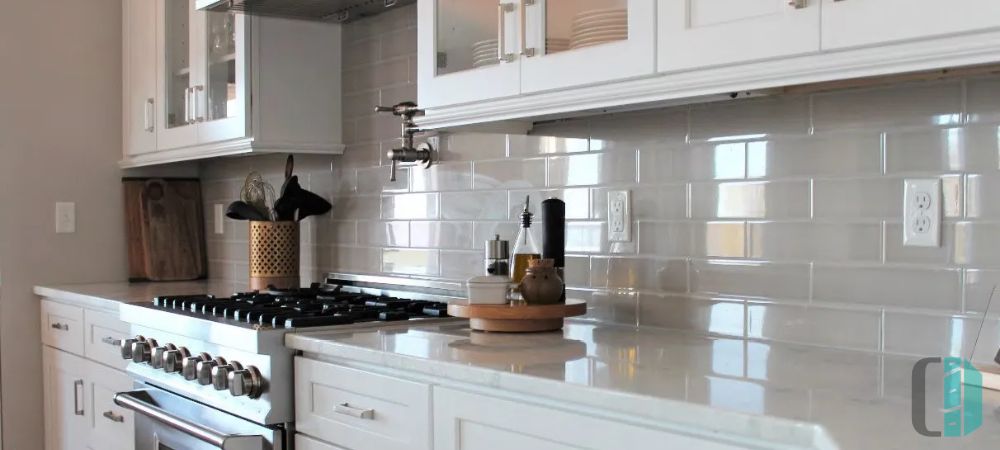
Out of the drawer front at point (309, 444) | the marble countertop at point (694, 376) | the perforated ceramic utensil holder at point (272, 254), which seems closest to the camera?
the marble countertop at point (694, 376)

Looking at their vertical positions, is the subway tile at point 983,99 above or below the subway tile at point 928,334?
above

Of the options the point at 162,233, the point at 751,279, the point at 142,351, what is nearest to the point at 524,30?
the point at 751,279

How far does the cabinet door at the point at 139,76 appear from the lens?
3.69 m

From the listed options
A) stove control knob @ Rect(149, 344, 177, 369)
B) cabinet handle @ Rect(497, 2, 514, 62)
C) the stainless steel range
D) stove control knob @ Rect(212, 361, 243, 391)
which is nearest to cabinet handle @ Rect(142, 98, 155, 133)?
the stainless steel range

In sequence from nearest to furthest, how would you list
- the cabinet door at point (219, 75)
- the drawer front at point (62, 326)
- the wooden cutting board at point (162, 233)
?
the cabinet door at point (219, 75) < the drawer front at point (62, 326) < the wooden cutting board at point (162, 233)

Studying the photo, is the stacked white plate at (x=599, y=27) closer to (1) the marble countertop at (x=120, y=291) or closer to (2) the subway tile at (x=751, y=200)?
(2) the subway tile at (x=751, y=200)

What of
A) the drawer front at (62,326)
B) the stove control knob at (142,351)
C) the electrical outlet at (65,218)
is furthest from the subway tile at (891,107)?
the electrical outlet at (65,218)

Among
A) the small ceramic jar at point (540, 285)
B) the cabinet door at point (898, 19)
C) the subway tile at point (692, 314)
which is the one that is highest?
the cabinet door at point (898, 19)

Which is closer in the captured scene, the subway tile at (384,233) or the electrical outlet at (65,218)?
the subway tile at (384,233)

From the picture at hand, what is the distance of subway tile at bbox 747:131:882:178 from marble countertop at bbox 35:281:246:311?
6.40 ft

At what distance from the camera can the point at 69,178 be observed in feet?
12.6

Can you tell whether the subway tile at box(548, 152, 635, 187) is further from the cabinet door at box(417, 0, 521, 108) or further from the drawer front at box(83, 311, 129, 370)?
the drawer front at box(83, 311, 129, 370)

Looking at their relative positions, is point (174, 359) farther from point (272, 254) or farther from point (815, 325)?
point (815, 325)

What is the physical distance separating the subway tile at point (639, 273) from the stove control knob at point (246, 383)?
798 mm
